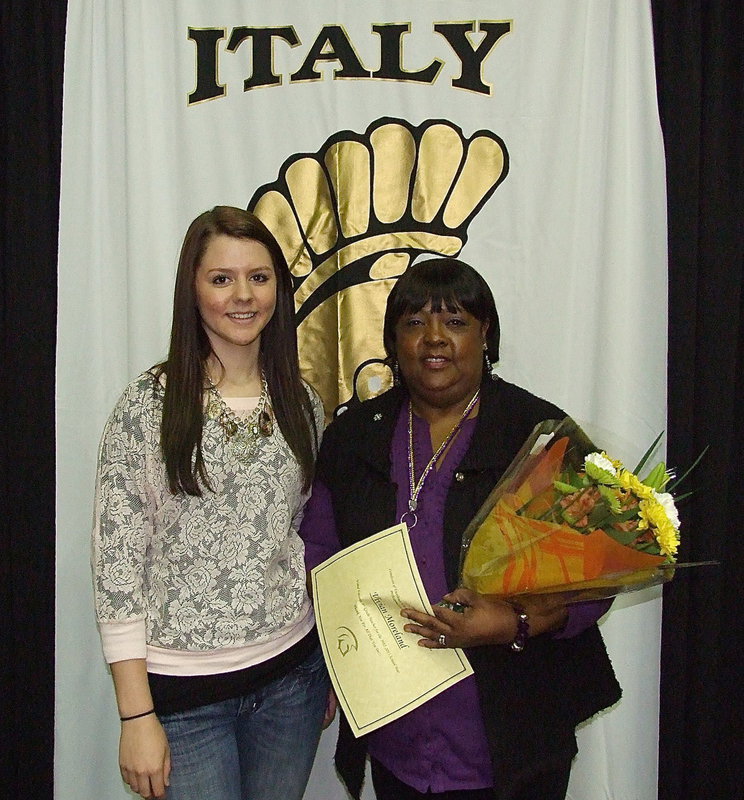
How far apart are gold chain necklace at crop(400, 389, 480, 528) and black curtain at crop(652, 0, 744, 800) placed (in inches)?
31.5

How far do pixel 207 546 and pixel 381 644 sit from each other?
34 centimetres

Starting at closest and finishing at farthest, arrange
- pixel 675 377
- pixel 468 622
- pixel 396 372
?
1. pixel 468 622
2. pixel 396 372
3. pixel 675 377

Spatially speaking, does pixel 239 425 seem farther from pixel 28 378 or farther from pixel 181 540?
pixel 28 378

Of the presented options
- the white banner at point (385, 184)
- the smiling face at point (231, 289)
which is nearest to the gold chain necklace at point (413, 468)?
the smiling face at point (231, 289)

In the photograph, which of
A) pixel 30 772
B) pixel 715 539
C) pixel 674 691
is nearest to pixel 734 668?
pixel 674 691

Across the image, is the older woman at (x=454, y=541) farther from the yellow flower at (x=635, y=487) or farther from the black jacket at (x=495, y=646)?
the yellow flower at (x=635, y=487)

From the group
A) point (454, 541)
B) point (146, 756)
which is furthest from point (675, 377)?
point (146, 756)

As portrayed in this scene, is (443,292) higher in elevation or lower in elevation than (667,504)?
higher

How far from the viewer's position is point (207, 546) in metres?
1.38

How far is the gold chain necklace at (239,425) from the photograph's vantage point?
4.66 ft

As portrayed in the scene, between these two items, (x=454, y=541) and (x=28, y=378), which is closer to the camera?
(x=454, y=541)

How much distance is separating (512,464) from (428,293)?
360 mm

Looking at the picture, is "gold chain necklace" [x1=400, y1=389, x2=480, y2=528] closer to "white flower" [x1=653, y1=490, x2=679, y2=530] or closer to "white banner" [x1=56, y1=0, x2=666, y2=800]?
"white flower" [x1=653, y1=490, x2=679, y2=530]

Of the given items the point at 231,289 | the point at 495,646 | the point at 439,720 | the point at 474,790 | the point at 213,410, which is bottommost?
the point at 474,790
